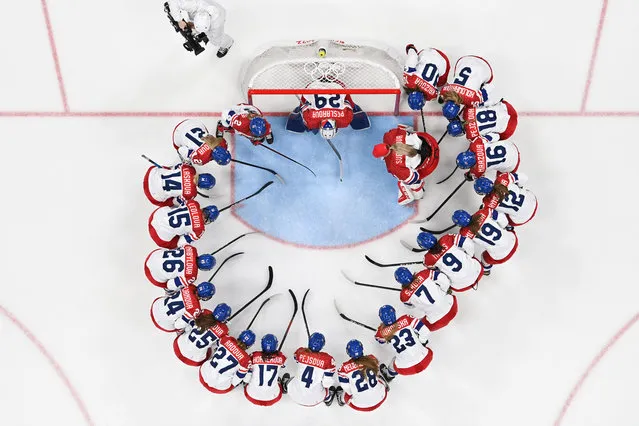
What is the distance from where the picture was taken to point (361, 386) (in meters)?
6.82

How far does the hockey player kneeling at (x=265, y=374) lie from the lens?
22.7 ft

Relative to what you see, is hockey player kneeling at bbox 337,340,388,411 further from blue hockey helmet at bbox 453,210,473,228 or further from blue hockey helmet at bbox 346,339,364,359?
blue hockey helmet at bbox 453,210,473,228

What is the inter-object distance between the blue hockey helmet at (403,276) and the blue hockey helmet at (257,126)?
1.85m

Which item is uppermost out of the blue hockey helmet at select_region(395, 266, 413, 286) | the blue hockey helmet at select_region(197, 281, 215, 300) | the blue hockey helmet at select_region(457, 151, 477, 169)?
the blue hockey helmet at select_region(457, 151, 477, 169)

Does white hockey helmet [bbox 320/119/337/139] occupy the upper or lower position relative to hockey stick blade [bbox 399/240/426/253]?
upper

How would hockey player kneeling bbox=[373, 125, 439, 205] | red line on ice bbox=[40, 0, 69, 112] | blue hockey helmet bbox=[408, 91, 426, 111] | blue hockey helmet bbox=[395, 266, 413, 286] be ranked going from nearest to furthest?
hockey player kneeling bbox=[373, 125, 439, 205], blue hockey helmet bbox=[395, 266, 413, 286], blue hockey helmet bbox=[408, 91, 426, 111], red line on ice bbox=[40, 0, 69, 112]

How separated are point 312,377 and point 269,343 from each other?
0.52m

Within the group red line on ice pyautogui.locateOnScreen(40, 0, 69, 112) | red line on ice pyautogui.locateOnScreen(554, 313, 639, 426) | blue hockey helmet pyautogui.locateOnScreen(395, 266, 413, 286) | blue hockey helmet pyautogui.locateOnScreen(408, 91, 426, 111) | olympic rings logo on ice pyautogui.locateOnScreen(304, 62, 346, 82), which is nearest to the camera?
blue hockey helmet pyautogui.locateOnScreen(395, 266, 413, 286)

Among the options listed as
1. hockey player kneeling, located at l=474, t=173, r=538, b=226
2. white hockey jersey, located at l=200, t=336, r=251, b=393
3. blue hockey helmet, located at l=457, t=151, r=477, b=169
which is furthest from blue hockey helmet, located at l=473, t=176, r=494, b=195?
white hockey jersey, located at l=200, t=336, r=251, b=393

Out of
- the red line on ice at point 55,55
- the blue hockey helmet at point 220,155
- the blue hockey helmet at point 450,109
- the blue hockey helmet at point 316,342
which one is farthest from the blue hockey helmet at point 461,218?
the red line on ice at point 55,55

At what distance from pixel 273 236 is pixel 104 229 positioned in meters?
1.82

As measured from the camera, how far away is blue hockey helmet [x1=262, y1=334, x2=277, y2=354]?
6930 millimetres

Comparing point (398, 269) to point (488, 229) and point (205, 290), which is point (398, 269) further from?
point (205, 290)

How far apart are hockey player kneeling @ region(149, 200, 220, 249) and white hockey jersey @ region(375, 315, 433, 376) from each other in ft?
6.59
